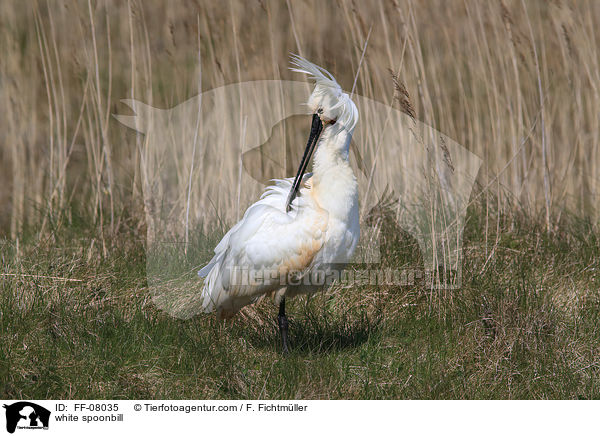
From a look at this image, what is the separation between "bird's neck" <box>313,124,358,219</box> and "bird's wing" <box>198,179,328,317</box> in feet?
0.27

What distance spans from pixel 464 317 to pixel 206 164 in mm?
2789

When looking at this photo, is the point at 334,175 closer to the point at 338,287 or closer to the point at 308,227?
the point at 308,227

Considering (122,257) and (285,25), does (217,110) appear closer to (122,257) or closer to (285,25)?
(122,257)

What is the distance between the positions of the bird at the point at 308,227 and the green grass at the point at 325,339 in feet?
1.18

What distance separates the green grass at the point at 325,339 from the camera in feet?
12.8

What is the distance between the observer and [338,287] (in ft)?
16.3

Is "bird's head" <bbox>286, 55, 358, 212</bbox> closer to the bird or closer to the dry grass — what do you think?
the bird

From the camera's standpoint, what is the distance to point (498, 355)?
4.08m

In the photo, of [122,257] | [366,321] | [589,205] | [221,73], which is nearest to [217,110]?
[221,73]

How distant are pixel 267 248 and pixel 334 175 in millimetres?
593

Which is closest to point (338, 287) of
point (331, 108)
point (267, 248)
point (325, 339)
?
point (325, 339)
